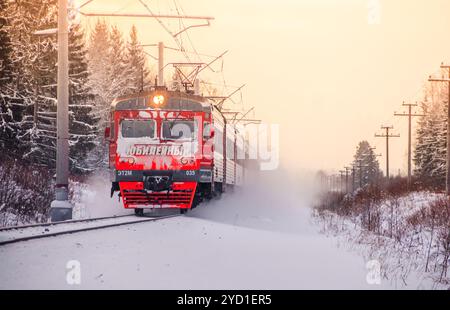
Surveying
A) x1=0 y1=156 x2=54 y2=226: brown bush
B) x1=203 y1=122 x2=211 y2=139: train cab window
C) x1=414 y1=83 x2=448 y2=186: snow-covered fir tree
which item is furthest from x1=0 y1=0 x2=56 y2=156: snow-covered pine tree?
x1=414 y1=83 x2=448 y2=186: snow-covered fir tree

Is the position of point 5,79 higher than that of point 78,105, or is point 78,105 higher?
point 5,79

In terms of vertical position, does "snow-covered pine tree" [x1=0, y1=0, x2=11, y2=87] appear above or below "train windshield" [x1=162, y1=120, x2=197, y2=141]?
above

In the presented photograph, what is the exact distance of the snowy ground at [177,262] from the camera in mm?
6180

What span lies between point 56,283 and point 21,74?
2645cm

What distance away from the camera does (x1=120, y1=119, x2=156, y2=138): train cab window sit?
53.0ft

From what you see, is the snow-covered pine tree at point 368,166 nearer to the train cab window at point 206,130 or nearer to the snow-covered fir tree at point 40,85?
the snow-covered fir tree at point 40,85

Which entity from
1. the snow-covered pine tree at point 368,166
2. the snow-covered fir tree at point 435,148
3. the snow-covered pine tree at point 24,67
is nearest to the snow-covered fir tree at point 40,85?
the snow-covered pine tree at point 24,67

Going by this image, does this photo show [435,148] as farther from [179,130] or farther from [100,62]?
[179,130]

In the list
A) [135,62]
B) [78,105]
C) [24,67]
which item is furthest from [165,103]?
[135,62]

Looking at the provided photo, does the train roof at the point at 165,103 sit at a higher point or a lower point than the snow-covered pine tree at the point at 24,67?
lower

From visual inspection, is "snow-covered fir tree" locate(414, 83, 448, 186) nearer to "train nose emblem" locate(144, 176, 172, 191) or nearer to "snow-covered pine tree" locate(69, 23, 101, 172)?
"snow-covered pine tree" locate(69, 23, 101, 172)

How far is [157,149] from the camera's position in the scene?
52.5 feet

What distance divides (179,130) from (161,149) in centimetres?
76
